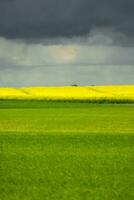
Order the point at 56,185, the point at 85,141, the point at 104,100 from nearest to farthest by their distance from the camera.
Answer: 1. the point at 56,185
2. the point at 85,141
3. the point at 104,100

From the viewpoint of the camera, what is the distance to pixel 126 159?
15.8 m

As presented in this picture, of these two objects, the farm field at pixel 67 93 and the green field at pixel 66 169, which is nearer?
the green field at pixel 66 169

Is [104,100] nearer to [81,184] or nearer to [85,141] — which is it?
[85,141]

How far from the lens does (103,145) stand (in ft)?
65.6

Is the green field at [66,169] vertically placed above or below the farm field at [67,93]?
below

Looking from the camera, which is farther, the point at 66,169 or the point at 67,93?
the point at 67,93

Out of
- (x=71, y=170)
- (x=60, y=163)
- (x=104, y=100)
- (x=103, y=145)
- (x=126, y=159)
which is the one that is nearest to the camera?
(x=71, y=170)

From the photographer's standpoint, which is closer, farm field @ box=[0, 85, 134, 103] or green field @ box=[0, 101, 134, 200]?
green field @ box=[0, 101, 134, 200]

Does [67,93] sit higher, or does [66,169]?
[67,93]

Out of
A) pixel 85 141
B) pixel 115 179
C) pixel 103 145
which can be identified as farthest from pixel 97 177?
pixel 85 141

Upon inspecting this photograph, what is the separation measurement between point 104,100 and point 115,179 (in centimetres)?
5915

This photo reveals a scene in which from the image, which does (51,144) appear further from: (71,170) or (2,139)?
(71,170)

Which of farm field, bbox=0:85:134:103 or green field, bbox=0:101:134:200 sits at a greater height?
farm field, bbox=0:85:134:103

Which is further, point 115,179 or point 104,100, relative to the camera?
point 104,100
